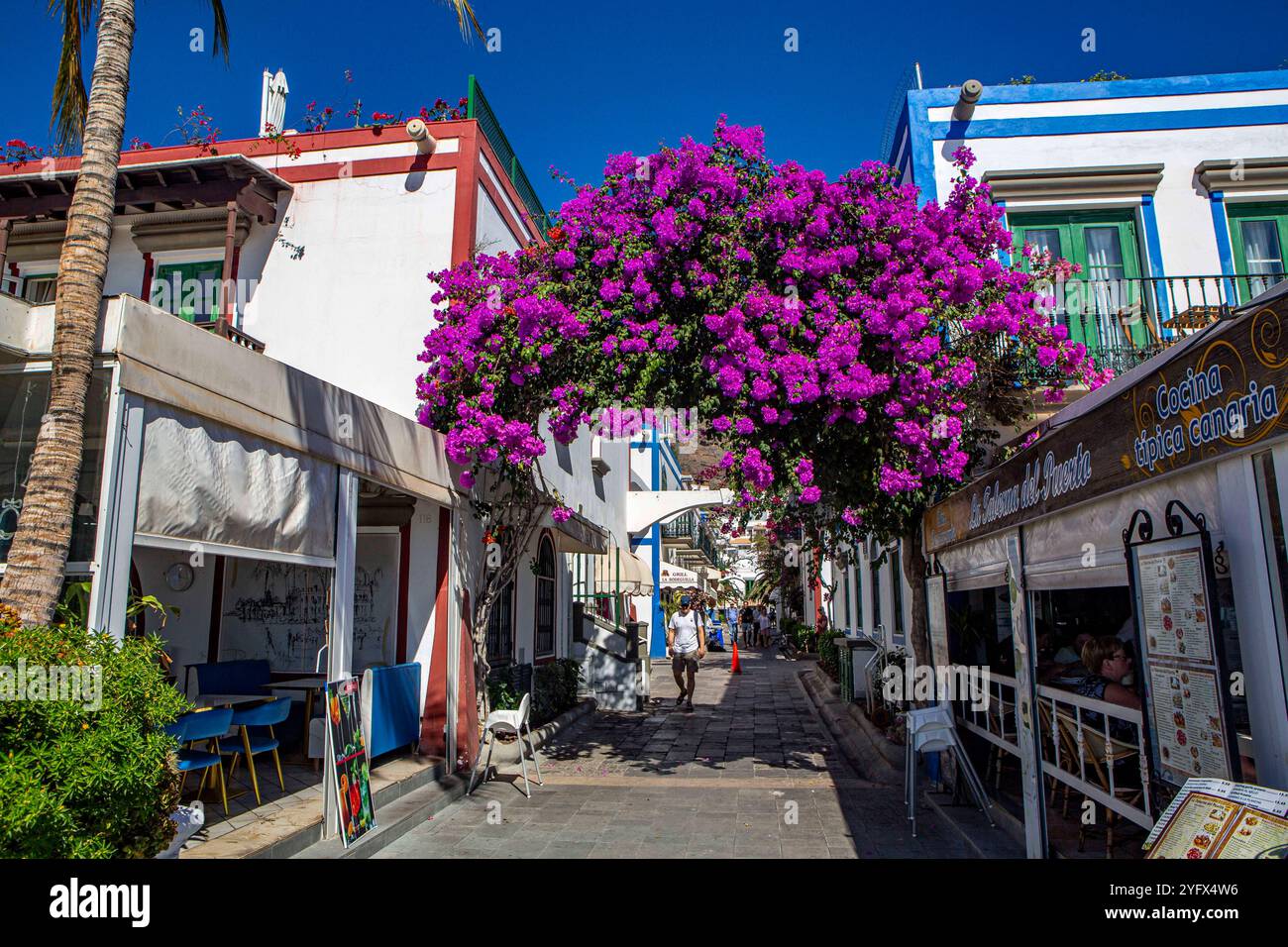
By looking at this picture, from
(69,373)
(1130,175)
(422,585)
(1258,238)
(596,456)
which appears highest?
(1130,175)

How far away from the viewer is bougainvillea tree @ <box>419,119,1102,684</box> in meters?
7.85

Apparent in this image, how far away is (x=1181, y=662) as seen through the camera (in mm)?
4008

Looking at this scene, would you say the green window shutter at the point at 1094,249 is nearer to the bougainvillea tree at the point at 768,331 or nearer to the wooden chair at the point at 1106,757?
the bougainvillea tree at the point at 768,331

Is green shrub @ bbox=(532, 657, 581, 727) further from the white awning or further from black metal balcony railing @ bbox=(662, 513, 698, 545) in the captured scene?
black metal balcony railing @ bbox=(662, 513, 698, 545)

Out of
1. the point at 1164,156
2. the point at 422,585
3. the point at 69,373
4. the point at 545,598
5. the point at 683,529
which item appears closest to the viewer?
the point at 69,373

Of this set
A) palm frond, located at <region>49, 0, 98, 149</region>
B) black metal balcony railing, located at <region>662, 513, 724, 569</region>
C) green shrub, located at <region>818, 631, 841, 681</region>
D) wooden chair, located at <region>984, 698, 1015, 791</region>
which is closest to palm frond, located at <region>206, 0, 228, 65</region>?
palm frond, located at <region>49, 0, 98, 149</region>

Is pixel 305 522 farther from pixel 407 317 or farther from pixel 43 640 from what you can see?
pixel 407 317

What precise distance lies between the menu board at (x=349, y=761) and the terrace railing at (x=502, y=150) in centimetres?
635

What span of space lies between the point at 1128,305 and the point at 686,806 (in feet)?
23.9

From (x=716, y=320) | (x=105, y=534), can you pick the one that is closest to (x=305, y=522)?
(x=105, y=534)

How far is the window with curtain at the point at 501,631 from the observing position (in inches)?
462

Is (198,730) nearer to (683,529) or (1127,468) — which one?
(1127,468)

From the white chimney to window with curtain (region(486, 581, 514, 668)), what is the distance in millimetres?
7429

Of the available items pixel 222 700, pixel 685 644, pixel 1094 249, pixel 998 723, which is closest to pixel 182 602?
pixel 222 700
